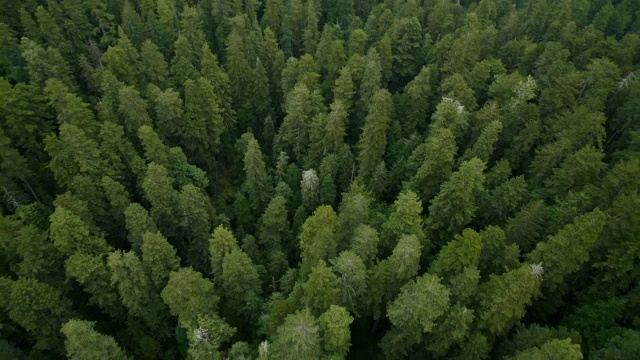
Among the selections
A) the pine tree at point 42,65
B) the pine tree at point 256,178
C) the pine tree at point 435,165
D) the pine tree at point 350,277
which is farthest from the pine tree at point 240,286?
the pine tree at point 42,65

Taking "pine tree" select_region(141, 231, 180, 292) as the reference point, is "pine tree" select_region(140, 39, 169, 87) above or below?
above

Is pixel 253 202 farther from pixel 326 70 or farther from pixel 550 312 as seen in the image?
pixel 550 312

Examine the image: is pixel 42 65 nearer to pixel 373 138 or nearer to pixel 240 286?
pixel 240 286

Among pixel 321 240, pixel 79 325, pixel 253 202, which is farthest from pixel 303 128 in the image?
pixel 79 325

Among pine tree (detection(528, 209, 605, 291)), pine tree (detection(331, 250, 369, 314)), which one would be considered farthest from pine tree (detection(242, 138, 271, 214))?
pine tree (detection(528, 209, 605, 291))

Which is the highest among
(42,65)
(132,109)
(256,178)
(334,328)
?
(42,65)

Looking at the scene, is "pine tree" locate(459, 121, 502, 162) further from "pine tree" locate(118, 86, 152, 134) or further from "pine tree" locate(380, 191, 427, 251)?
"pine tree" locate(118, 86, 152, 134)

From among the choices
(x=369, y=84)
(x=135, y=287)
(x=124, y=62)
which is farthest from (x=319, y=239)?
(x=124, y=62)

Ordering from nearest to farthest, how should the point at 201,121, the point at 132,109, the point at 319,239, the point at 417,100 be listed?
the point at 319,239 → the point at 132,109 → the point at 201,121 → the point at 417,100
